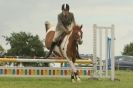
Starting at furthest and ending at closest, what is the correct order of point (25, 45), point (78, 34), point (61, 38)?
point (25, 45), point (61, 38), point (78, 34)

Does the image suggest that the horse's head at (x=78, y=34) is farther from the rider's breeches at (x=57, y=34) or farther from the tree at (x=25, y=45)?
the tree at (x=25, y=45)

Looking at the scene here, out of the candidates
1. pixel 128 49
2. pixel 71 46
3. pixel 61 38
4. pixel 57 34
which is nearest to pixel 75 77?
pixel 71 46

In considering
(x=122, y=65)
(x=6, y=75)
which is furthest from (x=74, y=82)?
(x=122, y=65)

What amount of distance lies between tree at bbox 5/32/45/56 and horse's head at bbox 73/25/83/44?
31.2 meters

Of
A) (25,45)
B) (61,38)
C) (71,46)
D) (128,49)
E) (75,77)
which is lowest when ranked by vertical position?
(75,77)

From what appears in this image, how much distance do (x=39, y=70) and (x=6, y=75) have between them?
1.10 metres

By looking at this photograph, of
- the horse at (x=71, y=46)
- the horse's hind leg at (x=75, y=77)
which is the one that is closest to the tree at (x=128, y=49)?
the horse at (x=71, y=46)

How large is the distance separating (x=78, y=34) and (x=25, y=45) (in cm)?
3763

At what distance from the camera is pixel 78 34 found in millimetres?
15359

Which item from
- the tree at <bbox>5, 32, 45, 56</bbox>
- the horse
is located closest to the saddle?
the horse

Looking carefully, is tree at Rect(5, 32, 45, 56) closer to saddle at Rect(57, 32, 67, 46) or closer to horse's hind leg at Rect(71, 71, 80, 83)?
saddle at Rect(57, 32, 67, 46)

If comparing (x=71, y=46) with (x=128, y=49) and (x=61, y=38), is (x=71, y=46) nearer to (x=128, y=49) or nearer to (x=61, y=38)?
(x=61, y=38)

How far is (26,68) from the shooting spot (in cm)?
1725

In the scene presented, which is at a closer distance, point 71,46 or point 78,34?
point 78,34
